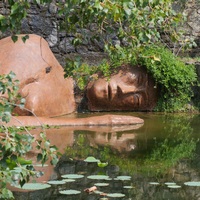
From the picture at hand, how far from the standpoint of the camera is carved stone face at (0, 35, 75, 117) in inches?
441

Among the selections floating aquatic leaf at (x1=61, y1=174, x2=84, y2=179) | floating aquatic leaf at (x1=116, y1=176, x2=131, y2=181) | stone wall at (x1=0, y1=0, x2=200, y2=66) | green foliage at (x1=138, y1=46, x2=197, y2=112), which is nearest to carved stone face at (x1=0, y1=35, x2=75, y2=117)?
green foliage at (x1=138, y1=46, x2=197, y2=112)

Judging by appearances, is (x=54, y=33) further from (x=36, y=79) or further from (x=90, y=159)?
(x=90, y=159)

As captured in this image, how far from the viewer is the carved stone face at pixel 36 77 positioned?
11.2m

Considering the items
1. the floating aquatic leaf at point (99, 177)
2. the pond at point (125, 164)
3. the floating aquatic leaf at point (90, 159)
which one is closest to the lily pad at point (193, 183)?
the pond at point (125, 164)

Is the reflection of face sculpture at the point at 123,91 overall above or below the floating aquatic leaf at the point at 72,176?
above

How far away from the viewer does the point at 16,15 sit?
13.2 feet

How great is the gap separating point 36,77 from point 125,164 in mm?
4413

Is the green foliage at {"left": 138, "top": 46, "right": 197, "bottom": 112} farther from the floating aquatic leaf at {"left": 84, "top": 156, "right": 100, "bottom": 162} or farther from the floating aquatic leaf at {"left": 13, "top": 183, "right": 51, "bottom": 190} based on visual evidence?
the floating aquatic leaf at {"left": 13, "top": 183, "right": 51, "bottom": 190}

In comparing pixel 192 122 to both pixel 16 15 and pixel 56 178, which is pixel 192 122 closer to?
pixel 56 178

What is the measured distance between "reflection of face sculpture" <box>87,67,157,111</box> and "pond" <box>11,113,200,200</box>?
1.28 metres

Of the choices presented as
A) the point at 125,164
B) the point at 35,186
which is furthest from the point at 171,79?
the point at 35,186

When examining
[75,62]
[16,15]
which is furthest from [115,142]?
[16,15]

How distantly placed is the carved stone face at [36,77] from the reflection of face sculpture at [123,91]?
1.65 ft

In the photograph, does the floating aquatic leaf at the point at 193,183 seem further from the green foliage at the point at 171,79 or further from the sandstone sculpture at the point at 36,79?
the green foliage at the point at 171,79
